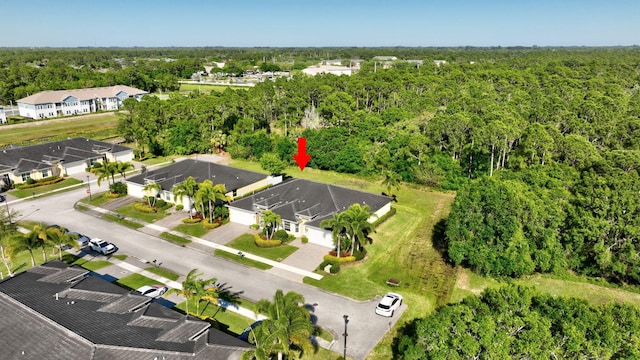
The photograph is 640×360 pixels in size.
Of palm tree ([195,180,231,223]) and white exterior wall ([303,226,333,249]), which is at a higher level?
palm tree ([195,180,231,223])

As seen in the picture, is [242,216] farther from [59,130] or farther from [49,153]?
[59,130]

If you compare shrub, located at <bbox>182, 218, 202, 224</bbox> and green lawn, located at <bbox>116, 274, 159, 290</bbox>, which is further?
shrub, located at <bbox>182, 218, 202, 224</bbox>

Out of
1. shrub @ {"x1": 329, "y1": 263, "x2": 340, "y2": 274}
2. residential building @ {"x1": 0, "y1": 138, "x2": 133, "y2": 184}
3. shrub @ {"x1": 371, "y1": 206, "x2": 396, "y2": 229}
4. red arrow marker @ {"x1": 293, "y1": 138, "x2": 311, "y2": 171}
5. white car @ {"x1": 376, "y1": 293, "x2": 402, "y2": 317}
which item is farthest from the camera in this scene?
red arrow marker @ {"x1": 293, "y1": 138, "x2": 311, "y2": 171}

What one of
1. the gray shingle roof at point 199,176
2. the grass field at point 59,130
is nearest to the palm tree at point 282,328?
the gray shingle roof at point 199,176

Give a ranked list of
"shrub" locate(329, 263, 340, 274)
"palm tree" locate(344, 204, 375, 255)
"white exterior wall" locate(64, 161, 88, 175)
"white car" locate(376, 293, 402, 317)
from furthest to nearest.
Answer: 1. "white exterior wall" locate(64, 161, 88, 175)
2. "palm tree" locate(344, 204, 375, 255)
3. "shrub" locate(329, 263, 340, 274)
4. "white car" locate(376, 293, 402, 317)

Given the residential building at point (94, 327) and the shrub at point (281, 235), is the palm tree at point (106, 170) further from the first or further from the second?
the residential building at point (94, 327)

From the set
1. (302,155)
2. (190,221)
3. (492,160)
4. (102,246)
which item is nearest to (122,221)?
(102,246)

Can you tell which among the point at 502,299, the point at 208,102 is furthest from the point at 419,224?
the point at 208,102

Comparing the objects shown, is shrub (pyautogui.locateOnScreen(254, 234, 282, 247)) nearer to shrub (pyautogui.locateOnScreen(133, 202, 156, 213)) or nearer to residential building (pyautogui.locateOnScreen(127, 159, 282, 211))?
residential building (pyautogui.locateOnScreen(127, 159, 282, 211))

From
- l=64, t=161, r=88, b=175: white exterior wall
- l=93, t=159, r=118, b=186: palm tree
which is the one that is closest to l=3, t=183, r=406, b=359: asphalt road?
l=93, t=159, r=118, b=186: palm tree
